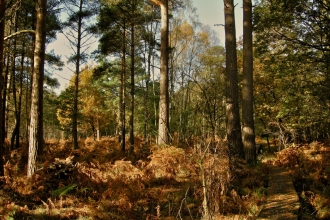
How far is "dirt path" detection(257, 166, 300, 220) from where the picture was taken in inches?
186

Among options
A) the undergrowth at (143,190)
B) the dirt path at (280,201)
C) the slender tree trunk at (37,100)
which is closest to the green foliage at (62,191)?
the undergrowth at (143,190)

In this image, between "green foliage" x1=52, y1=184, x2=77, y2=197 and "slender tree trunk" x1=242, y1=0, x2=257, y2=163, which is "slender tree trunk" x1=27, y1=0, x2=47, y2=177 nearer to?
"green foliage" x1=52, y1=184, x2=77, y2=197

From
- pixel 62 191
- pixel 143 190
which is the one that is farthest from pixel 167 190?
pixel 62 191

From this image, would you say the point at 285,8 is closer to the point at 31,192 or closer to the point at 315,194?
the point at 315,194

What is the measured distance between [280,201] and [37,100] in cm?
652

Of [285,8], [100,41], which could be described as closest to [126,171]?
[285,8]

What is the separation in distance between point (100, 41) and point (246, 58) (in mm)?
8749

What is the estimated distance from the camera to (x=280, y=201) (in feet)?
17.9

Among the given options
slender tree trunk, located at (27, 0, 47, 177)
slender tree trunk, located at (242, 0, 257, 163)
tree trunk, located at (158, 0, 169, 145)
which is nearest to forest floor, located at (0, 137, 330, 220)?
slender tree trunk, located at (27, 0, 47, 177)

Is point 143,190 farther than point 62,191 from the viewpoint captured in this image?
Yes

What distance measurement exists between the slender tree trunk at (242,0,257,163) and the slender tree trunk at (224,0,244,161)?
25.4 inches

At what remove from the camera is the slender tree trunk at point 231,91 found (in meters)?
8.24

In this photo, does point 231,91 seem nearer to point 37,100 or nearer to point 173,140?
point 173,140

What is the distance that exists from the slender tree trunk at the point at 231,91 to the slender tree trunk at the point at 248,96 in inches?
25.4
